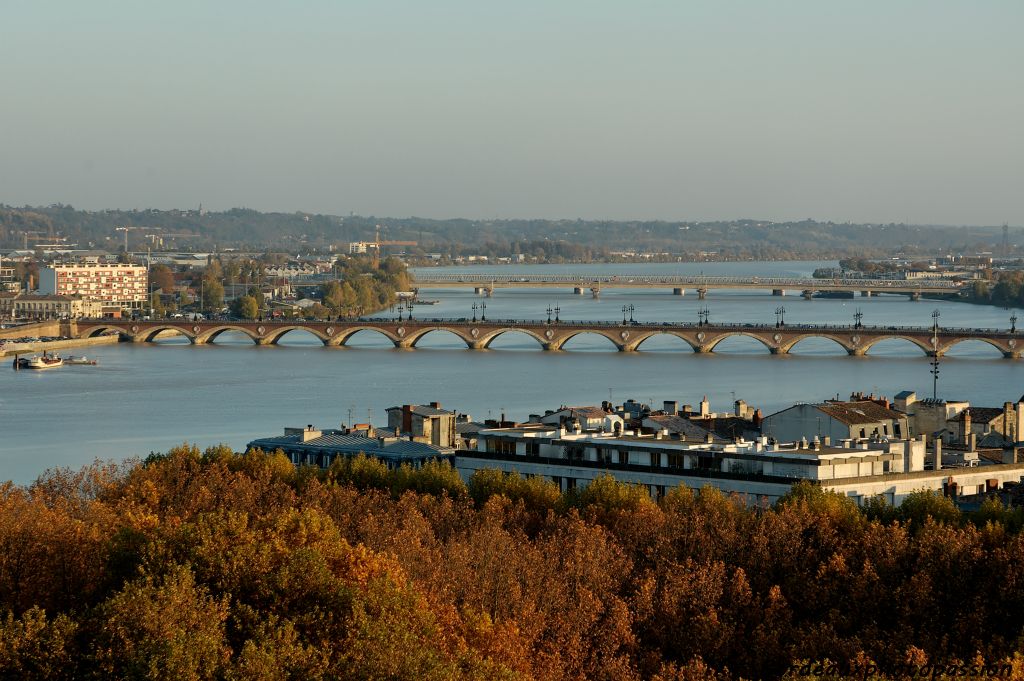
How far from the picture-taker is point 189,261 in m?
126

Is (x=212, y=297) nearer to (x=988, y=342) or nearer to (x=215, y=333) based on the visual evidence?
(x=215, y=333)

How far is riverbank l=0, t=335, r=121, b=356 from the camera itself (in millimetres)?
55125

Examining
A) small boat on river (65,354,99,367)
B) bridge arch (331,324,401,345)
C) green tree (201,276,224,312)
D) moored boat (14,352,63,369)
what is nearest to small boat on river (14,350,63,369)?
moored boat (14,352,63,369)

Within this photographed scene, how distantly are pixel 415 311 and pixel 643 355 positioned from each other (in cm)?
2813

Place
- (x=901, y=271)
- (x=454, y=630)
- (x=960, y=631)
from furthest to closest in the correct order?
(x=901, y=271)
(x=960, y=631)
(x=454, y=630)

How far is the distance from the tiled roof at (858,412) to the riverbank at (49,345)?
36643mm

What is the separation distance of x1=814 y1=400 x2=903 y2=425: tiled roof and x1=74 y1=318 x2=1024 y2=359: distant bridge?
2843cm

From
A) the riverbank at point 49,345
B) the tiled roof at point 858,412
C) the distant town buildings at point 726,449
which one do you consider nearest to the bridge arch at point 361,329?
the riverbank at point 49,345

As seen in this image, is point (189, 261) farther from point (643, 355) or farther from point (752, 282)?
point (643, 355)

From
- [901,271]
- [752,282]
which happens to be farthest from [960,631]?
[901,271]

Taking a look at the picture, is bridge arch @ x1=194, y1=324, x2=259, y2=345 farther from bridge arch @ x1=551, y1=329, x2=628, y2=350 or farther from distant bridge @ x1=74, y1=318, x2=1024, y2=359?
bridge arch @ x1=551, y1=329, x2=628, y2=350

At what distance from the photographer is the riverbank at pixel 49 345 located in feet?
181

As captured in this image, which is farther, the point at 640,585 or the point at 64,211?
the point at 64,211

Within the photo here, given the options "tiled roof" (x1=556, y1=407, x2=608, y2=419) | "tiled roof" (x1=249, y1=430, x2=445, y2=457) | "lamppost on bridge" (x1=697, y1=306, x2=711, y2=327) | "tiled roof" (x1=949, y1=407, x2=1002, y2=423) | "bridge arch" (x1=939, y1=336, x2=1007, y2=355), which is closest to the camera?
"tiled roof" (x1=249, y1=430, x2=445, y2=457)
